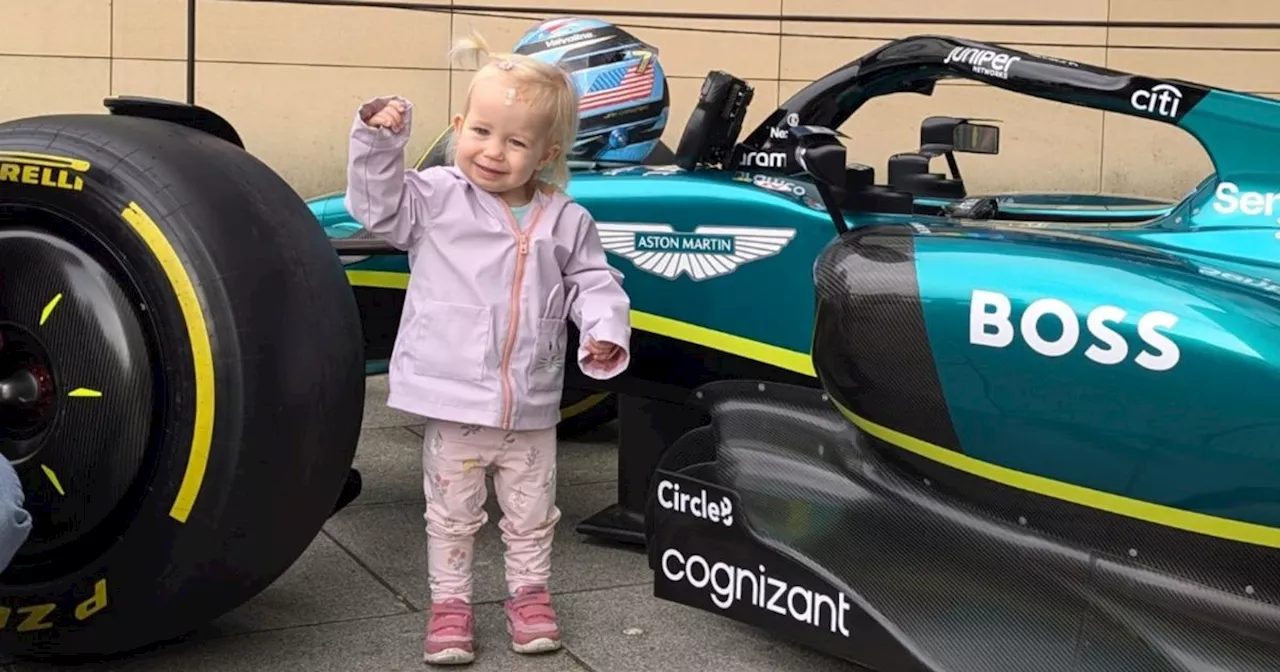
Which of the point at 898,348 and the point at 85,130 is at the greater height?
the point at 85,130

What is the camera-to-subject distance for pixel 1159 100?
135 inches

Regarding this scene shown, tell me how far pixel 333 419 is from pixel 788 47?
9.43 m

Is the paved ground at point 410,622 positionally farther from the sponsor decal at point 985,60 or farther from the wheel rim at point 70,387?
the sponsor decal at point 985,60

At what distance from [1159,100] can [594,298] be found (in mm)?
1305

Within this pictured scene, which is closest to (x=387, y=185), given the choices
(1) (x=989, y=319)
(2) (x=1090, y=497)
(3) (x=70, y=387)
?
(3) (x=70, y=387)

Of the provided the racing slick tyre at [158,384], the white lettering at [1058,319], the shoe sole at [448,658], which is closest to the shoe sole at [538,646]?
the shoe sole at [448,658]

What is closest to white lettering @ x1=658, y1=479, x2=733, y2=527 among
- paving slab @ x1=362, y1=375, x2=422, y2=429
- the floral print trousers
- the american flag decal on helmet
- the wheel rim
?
the floral print trousers

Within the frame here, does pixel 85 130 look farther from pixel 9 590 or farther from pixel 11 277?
pixel 9 590

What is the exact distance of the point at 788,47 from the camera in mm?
11922

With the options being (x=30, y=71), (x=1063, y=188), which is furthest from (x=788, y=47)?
(x=30, y=71)

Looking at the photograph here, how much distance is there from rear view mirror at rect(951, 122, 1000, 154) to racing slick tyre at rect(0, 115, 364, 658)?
159 cm

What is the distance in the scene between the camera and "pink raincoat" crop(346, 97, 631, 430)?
10.4 feet

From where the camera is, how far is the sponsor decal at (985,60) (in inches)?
146

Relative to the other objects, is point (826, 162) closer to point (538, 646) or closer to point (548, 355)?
point (548, 355)
